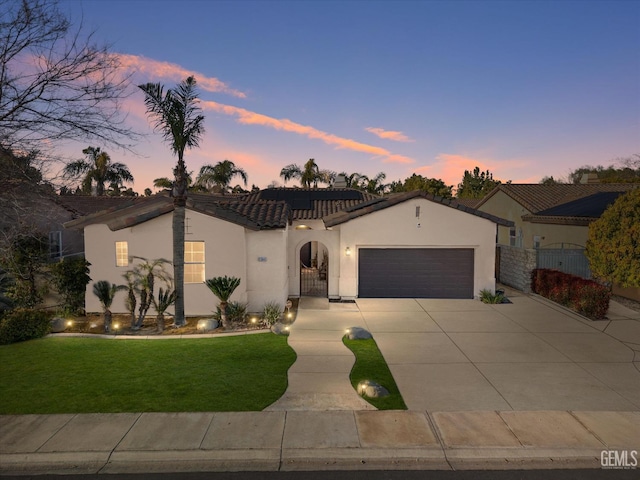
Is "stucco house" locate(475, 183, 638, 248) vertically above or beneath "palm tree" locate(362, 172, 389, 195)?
beneath

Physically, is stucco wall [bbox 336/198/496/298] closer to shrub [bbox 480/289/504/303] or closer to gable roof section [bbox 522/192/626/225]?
shrub [bbox 480/289/504/303]

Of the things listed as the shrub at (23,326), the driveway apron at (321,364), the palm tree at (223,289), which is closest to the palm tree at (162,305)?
the palm tree at (223,289)

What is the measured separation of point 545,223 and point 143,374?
21.4 meters

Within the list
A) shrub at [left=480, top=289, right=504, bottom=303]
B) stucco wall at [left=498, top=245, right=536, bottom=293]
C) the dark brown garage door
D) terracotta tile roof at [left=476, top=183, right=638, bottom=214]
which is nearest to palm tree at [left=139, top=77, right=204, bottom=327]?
the dark brown garage door

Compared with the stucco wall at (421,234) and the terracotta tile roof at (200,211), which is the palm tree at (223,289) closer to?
the terracotta tile roof at (200,211)

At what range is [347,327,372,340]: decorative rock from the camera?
11336mm

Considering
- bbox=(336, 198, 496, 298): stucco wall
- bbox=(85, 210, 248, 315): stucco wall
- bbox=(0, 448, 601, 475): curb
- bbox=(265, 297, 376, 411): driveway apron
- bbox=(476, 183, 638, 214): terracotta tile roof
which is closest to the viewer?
bbox=(0, 448, 601, 475): curb

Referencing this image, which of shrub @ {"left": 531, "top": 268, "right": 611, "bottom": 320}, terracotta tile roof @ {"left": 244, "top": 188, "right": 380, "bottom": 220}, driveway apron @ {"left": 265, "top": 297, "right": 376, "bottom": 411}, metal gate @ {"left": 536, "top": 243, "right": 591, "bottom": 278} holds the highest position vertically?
terracotta tile roof @ {"left": 244, "top": 188, "right": 380, "bottom": 220}

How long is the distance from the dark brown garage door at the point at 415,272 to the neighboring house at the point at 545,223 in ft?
11.8

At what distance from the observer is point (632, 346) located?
10922 millimetres

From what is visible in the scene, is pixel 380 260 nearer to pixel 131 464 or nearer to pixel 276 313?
pixel 276 313

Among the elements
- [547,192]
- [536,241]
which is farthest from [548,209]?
[547,192]

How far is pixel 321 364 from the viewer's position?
9445 mm

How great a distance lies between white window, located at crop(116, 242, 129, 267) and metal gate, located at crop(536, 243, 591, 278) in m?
17.5
